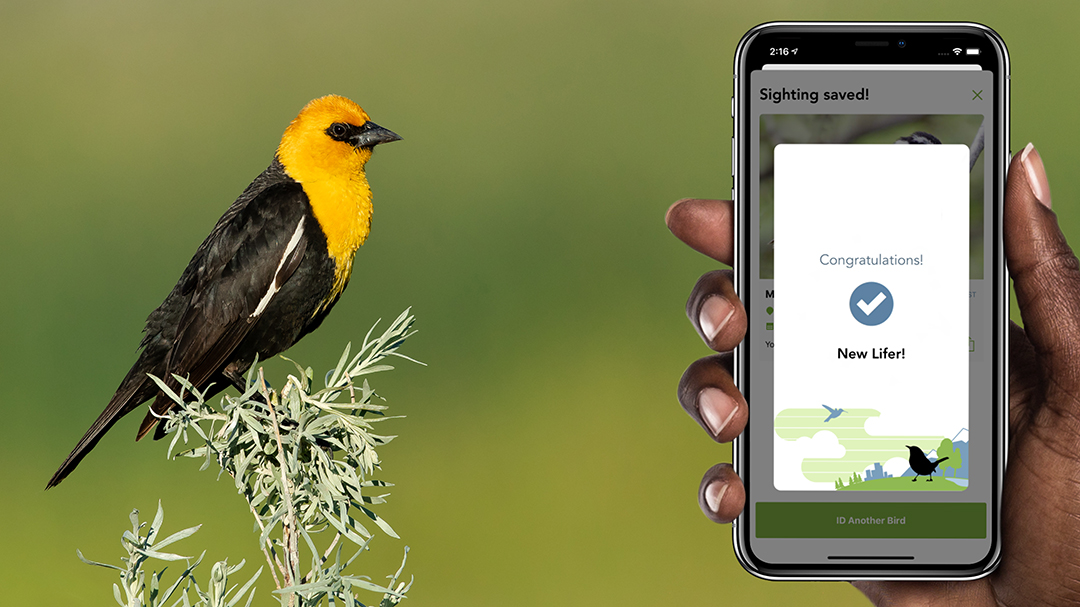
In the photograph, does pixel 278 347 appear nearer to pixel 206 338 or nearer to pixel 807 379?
pixel 206 338

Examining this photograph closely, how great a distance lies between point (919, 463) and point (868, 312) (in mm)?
267

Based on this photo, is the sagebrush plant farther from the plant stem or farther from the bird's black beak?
the bird's black beak

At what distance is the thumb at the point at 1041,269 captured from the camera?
133 centimetres

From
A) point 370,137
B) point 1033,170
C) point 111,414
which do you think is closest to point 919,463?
point 1033,170

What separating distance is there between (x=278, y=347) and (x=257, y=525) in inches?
32.0

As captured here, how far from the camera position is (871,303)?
1.39 meters

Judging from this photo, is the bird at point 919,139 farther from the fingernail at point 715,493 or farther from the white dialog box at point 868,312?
the fingernail at point 715,493

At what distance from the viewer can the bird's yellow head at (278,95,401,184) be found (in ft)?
5.21

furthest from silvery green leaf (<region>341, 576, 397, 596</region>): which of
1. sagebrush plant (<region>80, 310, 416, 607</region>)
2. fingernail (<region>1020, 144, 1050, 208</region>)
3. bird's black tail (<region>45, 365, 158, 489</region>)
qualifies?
fingernail (<region>1020, 144, 1050, 208</region>)

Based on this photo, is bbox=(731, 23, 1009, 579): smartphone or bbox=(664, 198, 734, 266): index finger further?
bbox=(664, 198, 734, 266): index finger

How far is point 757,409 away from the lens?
4.58 feet

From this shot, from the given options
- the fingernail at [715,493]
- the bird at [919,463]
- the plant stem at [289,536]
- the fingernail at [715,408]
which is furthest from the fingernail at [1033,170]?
the plant stem at [289,536]

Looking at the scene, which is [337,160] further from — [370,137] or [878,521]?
[878,521]

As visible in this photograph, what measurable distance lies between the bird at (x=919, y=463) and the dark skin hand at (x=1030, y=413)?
207 millimetres
